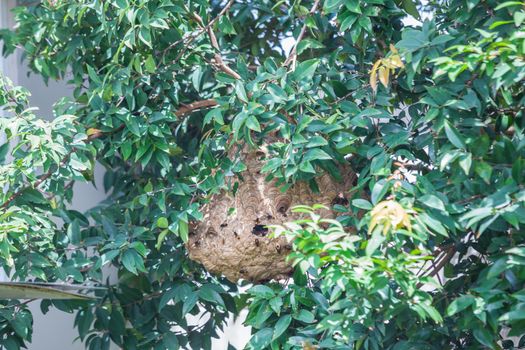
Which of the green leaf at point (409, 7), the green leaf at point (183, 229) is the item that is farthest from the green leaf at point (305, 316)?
the green leaf at point (409, 7)

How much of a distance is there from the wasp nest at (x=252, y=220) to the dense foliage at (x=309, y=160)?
0.07 m

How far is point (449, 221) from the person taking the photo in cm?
225

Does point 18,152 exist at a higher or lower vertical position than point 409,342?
higher

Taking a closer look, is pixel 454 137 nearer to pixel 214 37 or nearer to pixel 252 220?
pixel 252 220

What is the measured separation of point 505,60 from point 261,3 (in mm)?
1341

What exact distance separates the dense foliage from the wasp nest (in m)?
0.07

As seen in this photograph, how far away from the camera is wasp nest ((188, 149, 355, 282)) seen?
2.79 meters

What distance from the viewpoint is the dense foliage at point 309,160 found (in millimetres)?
2219

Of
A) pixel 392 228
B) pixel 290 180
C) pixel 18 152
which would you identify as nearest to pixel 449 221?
pixel 392 228

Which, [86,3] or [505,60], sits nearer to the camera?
[505,60]

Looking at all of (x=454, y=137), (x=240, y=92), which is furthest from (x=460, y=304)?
(x=240, y=92)

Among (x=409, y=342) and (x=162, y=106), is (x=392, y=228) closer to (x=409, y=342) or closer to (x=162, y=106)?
(x=409, y=342)

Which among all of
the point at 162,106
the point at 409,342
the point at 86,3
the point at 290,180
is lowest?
the point at 409,342

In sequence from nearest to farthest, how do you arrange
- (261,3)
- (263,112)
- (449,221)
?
1. (449,221)
2. (263,112)
3. (261,3)
